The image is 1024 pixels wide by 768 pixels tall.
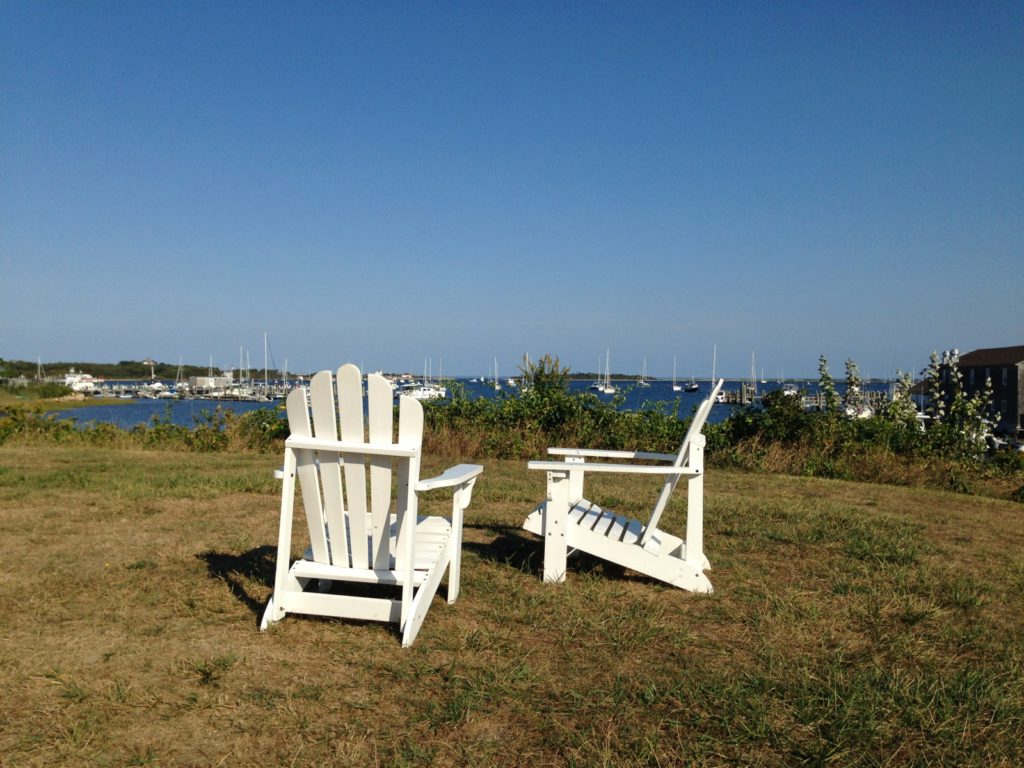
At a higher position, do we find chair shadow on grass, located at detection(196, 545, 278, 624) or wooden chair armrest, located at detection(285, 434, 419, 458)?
wooden chair armrest, located at detection(285, 434, 419, 458)

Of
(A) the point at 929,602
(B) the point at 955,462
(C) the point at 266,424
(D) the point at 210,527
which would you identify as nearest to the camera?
(A) the point at 929,602

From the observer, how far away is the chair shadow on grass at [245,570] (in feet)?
12.4

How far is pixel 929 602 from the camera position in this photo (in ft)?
12.5

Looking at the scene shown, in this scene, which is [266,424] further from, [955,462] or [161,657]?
[955,462]

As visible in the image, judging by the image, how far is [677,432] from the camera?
10.6 metres

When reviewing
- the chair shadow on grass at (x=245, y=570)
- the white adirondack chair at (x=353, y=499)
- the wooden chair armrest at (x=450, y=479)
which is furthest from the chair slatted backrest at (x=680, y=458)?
the chair shadow on grass at (x=245, y=570)

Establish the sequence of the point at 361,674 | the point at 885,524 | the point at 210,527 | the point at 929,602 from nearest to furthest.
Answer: the point at 361,674, the point at 929,602, the point at 210,527, the point at 885,524

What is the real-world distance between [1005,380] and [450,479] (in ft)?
119

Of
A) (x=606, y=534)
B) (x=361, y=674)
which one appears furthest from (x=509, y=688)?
(x=606, y=534)

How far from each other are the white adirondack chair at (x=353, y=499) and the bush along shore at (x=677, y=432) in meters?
6.63

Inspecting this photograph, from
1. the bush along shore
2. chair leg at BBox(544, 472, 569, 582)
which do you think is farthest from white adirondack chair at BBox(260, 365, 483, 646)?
the bush along shore

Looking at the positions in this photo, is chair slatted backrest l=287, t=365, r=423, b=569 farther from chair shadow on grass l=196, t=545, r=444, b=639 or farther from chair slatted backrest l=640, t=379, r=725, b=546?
chair slatted backrest l=640, t=379, r=725, b=546

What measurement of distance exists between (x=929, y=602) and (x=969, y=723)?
1.51m

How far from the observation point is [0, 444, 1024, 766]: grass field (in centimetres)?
234
